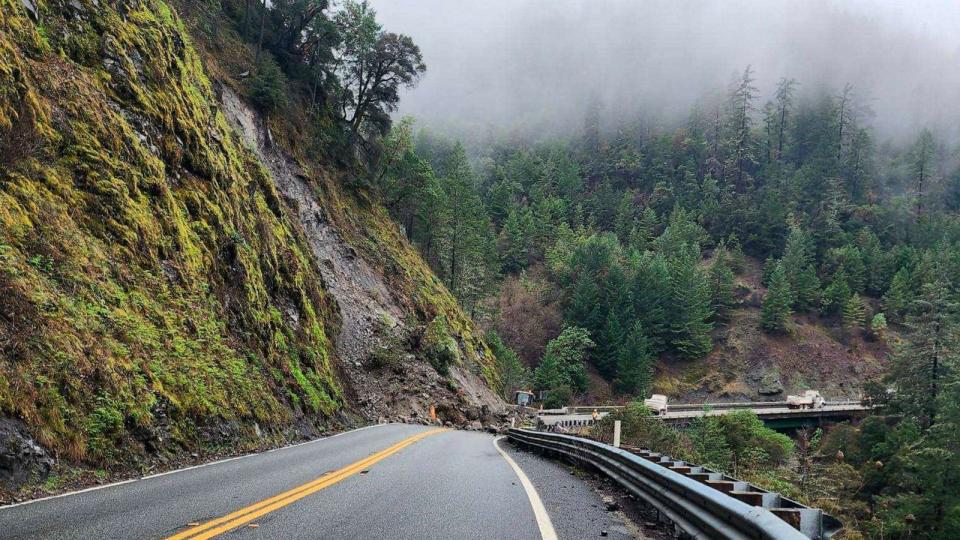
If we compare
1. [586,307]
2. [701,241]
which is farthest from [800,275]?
[586,307]

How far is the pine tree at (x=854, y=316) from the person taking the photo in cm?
7844

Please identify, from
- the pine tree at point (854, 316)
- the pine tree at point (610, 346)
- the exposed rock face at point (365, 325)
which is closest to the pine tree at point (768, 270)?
the pine tree at point (854, 316)

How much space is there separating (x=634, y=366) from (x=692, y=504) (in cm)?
6485

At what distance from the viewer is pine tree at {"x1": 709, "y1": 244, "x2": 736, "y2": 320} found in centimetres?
8250

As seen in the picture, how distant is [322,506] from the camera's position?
564 cm

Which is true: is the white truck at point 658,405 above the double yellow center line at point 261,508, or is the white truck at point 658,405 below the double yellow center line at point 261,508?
below

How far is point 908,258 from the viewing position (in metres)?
85.9

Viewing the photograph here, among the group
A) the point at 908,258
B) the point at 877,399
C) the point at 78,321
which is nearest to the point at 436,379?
the point at 78,321

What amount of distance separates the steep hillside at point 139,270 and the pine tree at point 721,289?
68718 mm

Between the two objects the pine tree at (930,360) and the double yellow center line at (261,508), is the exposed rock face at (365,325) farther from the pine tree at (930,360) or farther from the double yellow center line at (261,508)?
the pine tree at (930,360)

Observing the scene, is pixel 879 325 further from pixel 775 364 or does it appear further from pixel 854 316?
pixel 775 364

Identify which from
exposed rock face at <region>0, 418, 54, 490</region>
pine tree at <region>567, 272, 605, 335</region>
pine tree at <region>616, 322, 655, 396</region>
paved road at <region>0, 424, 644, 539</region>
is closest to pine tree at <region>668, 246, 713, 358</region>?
pine tree at <region>616, 322, 655, 396</region>

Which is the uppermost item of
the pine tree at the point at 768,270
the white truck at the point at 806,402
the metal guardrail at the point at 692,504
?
the pine tree at the point at 768,270

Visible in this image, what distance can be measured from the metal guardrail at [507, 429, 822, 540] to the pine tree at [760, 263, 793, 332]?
79478 millimetres
